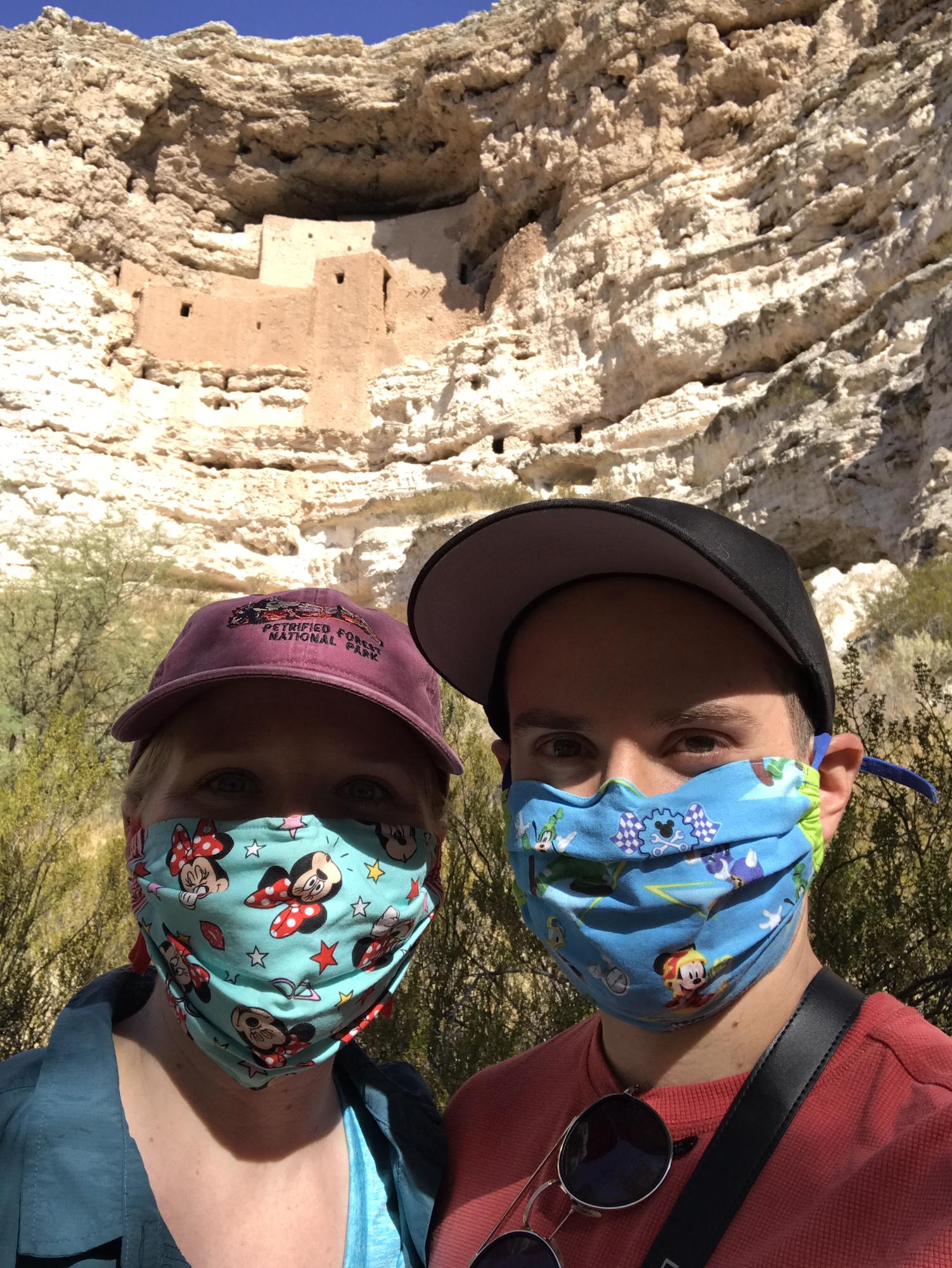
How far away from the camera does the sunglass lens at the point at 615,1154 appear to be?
3.29 ft

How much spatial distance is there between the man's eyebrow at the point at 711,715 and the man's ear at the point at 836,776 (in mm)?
159

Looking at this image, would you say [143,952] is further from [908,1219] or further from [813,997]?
[908,1219]

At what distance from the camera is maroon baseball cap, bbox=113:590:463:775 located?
4.25ft

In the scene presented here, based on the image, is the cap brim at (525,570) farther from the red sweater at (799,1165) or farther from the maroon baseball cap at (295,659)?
the red sweater at (799,1165)

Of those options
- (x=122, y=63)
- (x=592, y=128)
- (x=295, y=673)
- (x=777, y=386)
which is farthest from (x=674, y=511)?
(x=122, y=63)

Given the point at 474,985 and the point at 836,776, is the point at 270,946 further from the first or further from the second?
the point at 474,985

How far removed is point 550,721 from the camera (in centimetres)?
119

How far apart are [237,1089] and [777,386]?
1041 centimetres

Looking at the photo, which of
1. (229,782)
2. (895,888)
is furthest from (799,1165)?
(895,888)

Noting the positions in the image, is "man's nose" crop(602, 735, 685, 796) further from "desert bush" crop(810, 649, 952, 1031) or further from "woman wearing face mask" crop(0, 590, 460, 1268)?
"desert bush" crop(810, 649, 952, 1031)

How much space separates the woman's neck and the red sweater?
246 millimetres

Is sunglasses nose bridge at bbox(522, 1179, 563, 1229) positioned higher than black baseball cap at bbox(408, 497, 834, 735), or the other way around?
black baseball cap at bbox(408, 497, 834, 735)

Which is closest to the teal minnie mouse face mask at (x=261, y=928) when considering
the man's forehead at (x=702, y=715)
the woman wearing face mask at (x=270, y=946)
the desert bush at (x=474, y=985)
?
the woman wearing face mask at (x=270, y=946)

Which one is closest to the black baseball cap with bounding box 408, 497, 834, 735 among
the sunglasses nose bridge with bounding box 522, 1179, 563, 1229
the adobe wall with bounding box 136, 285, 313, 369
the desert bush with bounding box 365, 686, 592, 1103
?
the sunglasses nose bridge with bounding box 522, 1179, 563, 1229
